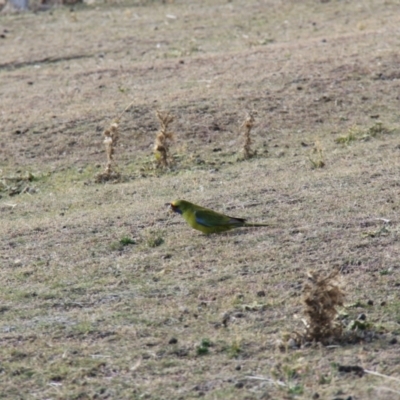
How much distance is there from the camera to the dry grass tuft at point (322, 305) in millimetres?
5137

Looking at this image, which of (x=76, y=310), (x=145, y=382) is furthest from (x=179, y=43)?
(x=145, y=382)

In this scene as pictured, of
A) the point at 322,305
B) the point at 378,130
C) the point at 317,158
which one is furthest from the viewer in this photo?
the point at 378,130

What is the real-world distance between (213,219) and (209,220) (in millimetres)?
30

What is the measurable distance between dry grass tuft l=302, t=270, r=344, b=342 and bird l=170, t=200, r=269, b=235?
6.20 ft

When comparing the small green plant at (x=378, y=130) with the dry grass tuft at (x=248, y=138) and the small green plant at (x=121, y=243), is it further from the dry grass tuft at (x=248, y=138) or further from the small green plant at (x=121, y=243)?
the small green plant at (x=121, y=243)

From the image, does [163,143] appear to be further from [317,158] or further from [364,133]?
[364,133]

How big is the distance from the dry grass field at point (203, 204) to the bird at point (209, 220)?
0.32 ft

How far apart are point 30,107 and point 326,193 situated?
5.46 m

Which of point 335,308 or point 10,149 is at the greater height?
point 335,308

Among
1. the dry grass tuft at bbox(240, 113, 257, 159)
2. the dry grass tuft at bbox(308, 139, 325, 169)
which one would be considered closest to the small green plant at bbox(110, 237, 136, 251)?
the dry grass tuft at bbox(308, 139, 325, 169)

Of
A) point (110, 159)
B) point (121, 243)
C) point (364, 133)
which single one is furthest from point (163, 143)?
point (121, 243)

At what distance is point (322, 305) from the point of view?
5.15 m

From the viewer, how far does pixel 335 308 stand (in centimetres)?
550

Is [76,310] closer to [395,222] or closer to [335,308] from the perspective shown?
[335,308]
